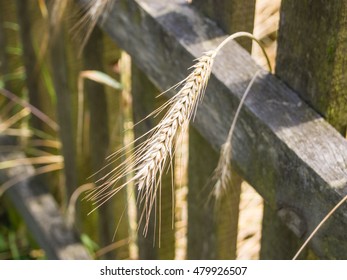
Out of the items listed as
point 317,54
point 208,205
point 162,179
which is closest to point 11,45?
point 162,179

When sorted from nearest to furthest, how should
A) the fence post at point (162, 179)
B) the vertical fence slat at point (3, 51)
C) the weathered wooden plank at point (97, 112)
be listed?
the fence post at point (162, 179), the weathered wooden plank at point (97, 112), the vertical fence slat at point (3, 51)

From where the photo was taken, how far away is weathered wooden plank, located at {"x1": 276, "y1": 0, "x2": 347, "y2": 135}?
1.33 metres

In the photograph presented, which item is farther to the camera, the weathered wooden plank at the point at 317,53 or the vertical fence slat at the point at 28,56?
the vertical fence slat at the point at 28,56

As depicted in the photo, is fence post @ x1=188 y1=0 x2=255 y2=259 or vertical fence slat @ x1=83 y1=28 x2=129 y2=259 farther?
vertical fence slat @ x1=83 y1=28 x2=129 y2=259

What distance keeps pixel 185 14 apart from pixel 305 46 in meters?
0.41

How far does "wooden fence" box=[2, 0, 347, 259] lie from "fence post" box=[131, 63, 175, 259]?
0.07 metres

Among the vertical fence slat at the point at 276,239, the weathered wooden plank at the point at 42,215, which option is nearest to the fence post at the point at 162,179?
the vertical fence slat at the point at 276,239

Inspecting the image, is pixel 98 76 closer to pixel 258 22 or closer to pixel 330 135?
pixel 258 22

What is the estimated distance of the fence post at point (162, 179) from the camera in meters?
1.97

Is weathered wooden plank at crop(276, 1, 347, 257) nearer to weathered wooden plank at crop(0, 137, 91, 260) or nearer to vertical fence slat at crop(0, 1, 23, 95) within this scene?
weathered wooden plank at crop(0, 137, 91, 260)

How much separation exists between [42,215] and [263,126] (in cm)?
151

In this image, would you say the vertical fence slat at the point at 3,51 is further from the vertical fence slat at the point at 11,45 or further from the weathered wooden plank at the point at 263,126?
→ the weathered wooden plank at the point at 263,126

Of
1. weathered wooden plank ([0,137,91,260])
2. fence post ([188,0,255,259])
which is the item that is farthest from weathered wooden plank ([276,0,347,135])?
weathered wooden plank ([0,137,91,260])
